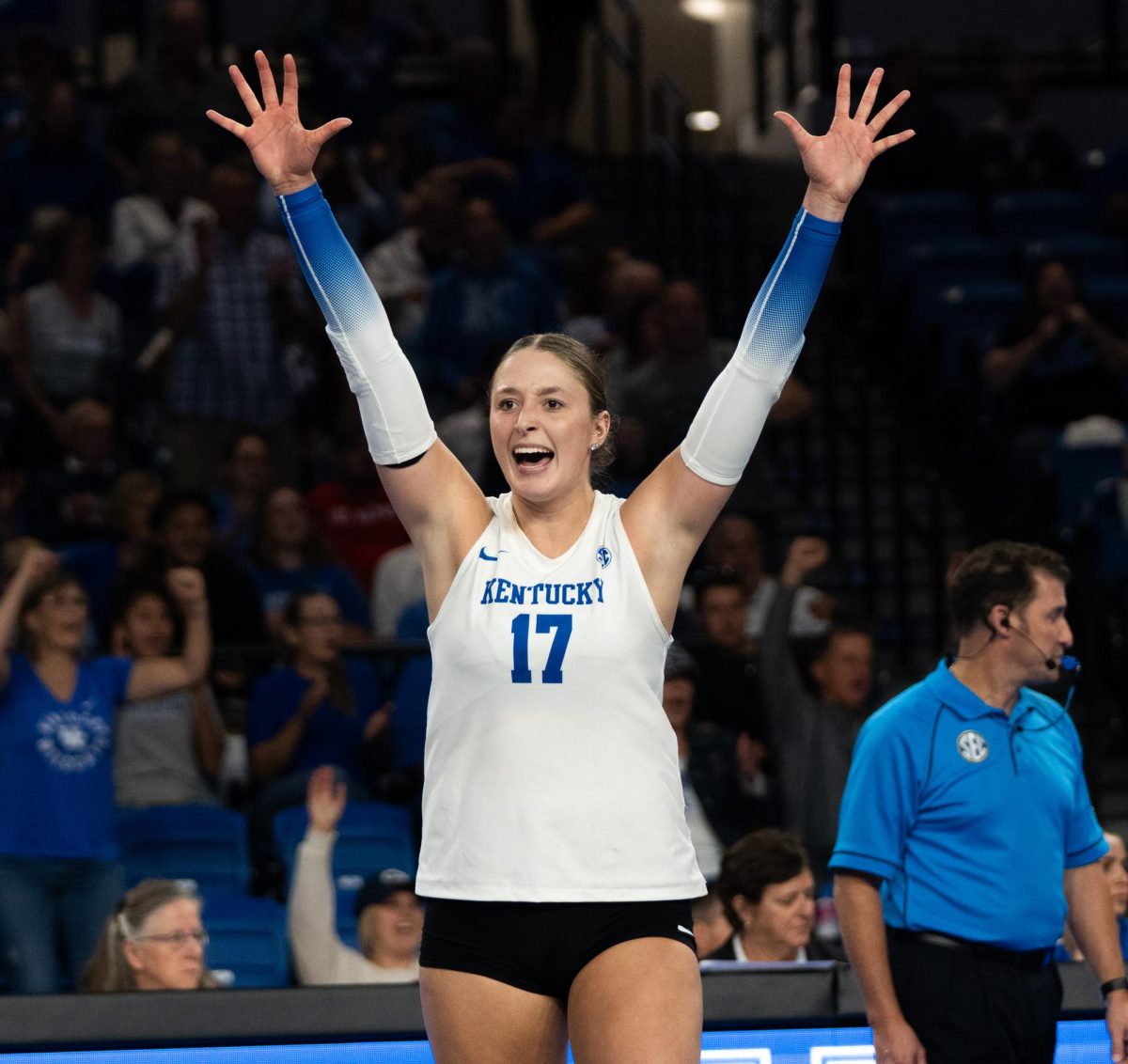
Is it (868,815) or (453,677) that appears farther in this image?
(868,815)

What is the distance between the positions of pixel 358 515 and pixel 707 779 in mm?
2234

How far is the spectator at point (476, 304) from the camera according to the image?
898cm

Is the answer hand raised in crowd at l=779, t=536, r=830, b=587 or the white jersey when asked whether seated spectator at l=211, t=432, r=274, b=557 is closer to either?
hand raised in crowd at l=779, t=536, r=830, b=587

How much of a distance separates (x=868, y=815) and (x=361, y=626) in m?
3.47

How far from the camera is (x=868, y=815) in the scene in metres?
4.11

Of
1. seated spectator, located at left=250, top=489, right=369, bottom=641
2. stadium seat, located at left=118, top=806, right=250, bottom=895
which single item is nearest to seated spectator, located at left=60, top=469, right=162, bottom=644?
seated spectator, located at left=250, top=489, right=369, bottom=641

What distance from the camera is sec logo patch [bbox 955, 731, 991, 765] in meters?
4.14

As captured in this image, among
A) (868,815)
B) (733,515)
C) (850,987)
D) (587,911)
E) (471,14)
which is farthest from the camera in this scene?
(471,14)

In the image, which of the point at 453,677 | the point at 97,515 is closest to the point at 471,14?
the point at 97,515

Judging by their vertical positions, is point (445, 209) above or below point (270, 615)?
above

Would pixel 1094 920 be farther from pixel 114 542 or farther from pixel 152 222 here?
pixel 152 222

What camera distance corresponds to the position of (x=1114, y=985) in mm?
4168

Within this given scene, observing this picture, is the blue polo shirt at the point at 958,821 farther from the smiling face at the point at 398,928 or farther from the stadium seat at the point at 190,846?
the stadium seat at the point at 190,846

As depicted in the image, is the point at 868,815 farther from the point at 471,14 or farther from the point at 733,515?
the point at 471,14
